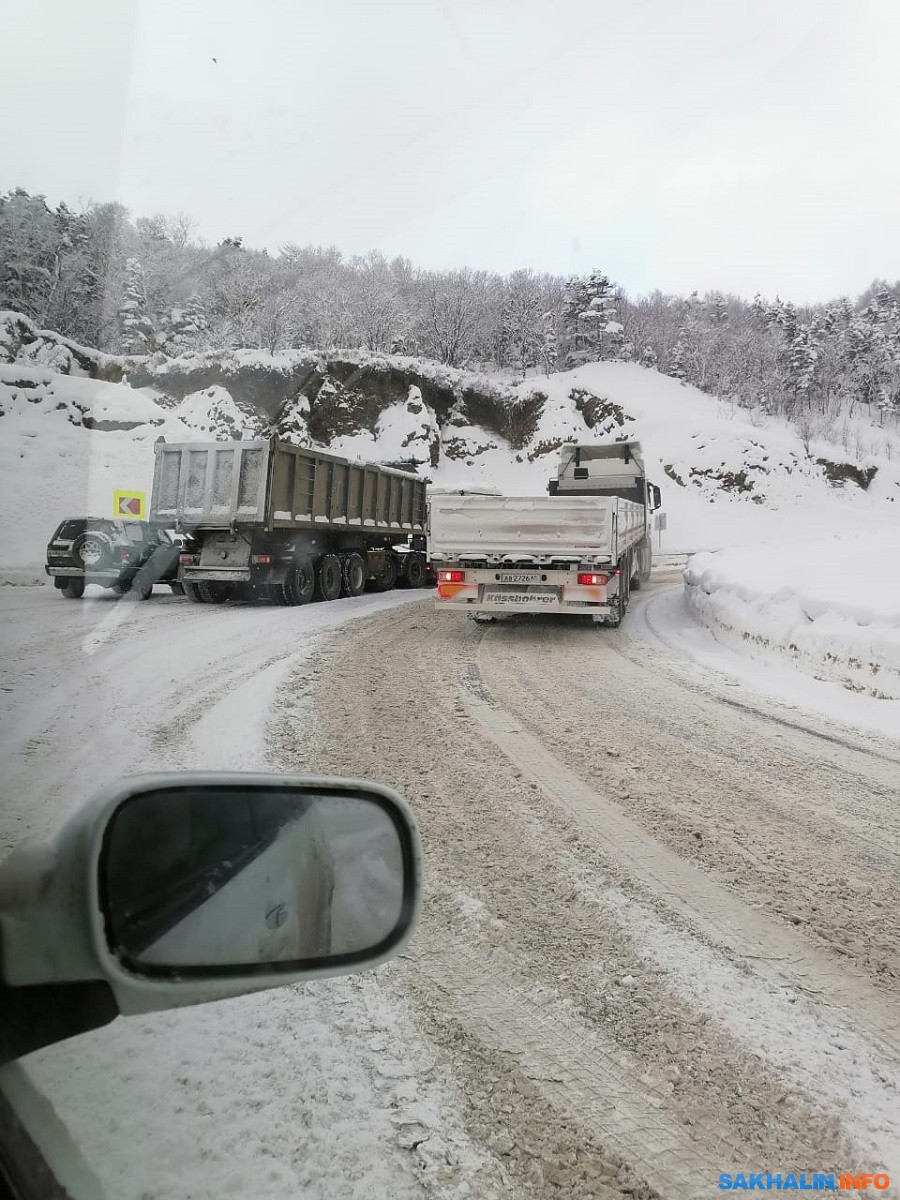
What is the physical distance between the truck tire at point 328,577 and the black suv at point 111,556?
271 cm

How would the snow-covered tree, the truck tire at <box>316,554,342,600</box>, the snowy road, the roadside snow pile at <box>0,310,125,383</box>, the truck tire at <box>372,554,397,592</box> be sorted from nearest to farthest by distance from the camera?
1. the snowy road
2. the truck tire at <box>316,554,342,600</box>
3. the truck tire at <box>372,554,397,592</box>
4. the roadside snow pile at <box>0,310,125,383</box>
5. the snow-covered tree

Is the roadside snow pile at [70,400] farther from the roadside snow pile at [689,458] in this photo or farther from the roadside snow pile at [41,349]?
the roadside snow pile at [689,458]

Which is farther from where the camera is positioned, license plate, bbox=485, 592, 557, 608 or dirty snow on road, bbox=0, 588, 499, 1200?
license plate, bbox=485, 592, 557, 608

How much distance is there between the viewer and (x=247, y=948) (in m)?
1.15

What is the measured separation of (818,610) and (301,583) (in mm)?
8873

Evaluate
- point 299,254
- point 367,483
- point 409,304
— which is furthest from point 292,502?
point 409,304

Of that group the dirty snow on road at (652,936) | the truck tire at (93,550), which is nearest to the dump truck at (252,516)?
the truck tire at (93,550)

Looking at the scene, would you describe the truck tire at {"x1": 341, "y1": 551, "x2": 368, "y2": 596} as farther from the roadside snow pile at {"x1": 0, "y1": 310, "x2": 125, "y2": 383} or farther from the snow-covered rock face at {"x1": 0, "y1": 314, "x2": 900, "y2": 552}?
the snow-covered rock face at {"x1": 0, "y1": 314, "x2": 900, "y2": 552}

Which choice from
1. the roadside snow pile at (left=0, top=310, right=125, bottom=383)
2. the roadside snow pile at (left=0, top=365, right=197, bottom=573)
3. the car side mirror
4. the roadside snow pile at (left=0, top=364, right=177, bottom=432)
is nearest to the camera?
the car side mirror

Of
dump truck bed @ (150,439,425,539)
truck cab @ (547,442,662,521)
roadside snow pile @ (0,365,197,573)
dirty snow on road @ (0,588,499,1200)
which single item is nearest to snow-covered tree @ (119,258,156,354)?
roadside snow pile @ (0,365,197,573)

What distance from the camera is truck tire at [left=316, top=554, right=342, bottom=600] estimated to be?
1418 cm

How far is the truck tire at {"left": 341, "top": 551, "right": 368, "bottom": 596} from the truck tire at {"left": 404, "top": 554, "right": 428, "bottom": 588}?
2364 millimetres

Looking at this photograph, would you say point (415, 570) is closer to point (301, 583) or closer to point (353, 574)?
point (353, 574)

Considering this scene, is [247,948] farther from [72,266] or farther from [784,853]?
[72,266]
